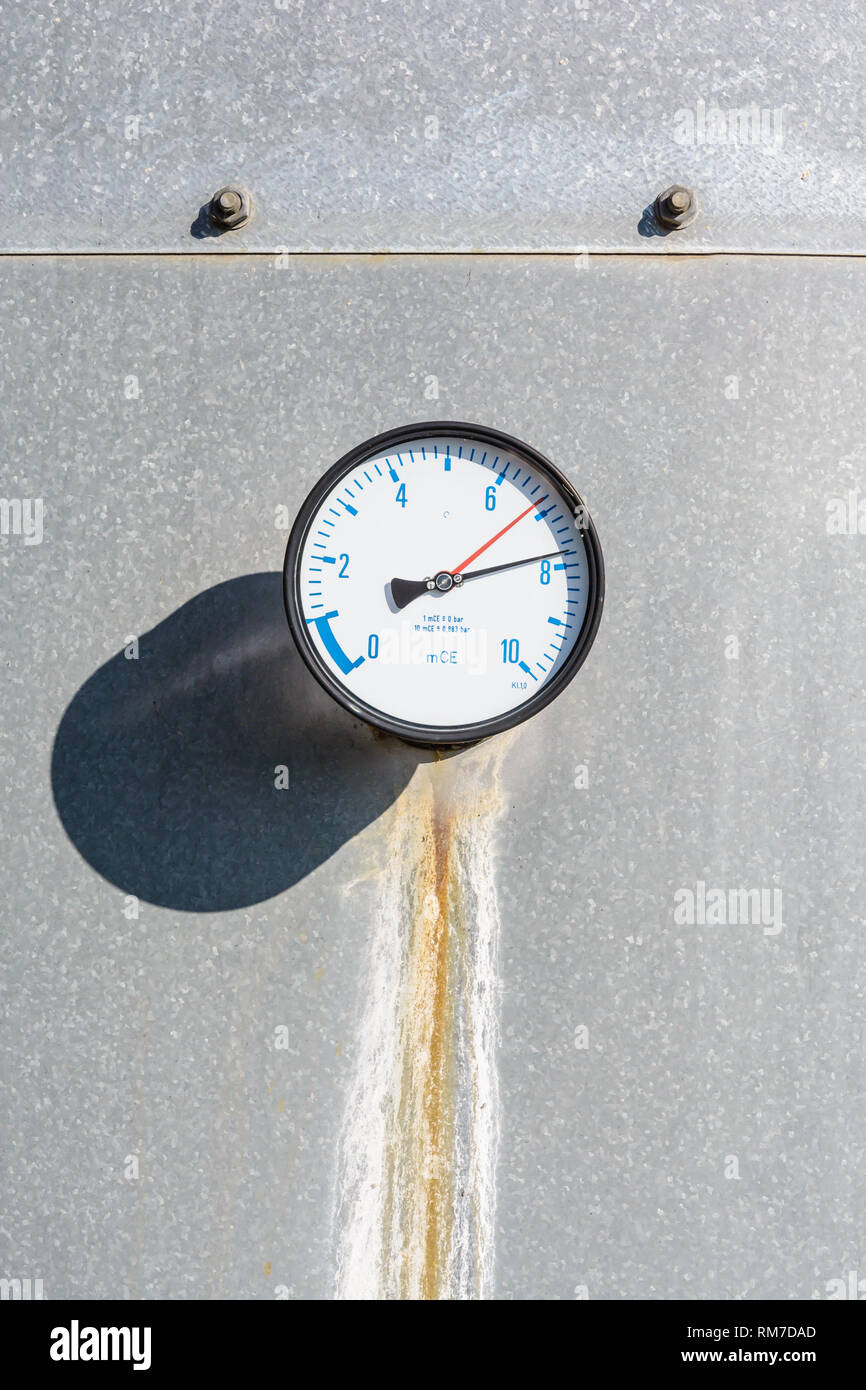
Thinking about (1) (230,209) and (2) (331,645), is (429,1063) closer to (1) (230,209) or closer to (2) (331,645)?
(2) (331,645)

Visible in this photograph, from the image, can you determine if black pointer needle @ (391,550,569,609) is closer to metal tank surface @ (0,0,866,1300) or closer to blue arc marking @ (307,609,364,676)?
blue arc marking @ (307,609,364,676)

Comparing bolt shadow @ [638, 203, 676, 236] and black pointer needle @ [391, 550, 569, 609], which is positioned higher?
bolt shadow @ [638, 203, 676, 236]

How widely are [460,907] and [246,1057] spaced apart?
36 cm

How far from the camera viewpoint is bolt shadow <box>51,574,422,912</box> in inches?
58.4

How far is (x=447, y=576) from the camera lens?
4.30 feet

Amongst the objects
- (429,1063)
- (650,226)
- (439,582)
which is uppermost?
(650,226)

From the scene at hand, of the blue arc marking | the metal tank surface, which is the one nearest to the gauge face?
the blue arc marking

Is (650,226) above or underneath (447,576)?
above

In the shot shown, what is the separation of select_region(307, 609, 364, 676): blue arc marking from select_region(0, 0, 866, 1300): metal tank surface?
0.21 metres

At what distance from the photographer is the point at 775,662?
151 centimetres

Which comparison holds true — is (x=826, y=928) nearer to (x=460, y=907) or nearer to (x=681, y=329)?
(x=460, y=907)

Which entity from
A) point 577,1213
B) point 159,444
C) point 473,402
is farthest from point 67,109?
point 577,1213

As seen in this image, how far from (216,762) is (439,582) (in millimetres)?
440

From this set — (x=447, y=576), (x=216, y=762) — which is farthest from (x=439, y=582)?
(x=216, y=762)
